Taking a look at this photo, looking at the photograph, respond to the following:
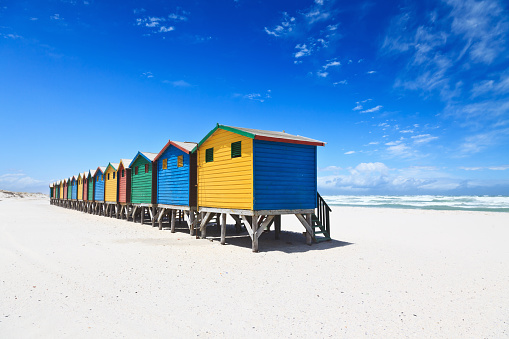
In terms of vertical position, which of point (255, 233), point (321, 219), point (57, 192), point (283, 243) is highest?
point (57, 192)

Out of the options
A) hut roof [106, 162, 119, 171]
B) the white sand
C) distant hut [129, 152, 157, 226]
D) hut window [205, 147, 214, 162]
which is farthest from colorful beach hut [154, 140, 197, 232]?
hut roof [106, 162, 119, 171]

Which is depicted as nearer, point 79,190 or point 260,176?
point 260,176

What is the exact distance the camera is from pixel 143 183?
22.6 metres

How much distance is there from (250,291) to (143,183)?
17.2 m

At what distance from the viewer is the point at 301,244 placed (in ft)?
45.1

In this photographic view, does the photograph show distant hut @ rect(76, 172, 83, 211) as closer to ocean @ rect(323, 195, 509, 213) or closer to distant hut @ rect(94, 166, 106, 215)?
distant hut @ rect(94, 166, 106, 215)

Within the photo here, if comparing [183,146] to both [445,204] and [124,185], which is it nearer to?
[124,185]

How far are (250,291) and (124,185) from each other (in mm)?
21543

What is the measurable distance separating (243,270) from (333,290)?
279 cm

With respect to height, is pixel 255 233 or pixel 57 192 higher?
pixel 57 192

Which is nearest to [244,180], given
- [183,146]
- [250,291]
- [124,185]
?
[250,291]

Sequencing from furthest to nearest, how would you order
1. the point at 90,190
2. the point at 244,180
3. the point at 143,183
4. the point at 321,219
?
1. the point at 90,190
2. the point at 143,183
3. the point at 321,219
4. the point at 244,180

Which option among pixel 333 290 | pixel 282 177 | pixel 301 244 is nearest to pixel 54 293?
pixel 333 290

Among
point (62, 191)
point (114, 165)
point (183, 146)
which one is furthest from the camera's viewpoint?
point (62, 191)
